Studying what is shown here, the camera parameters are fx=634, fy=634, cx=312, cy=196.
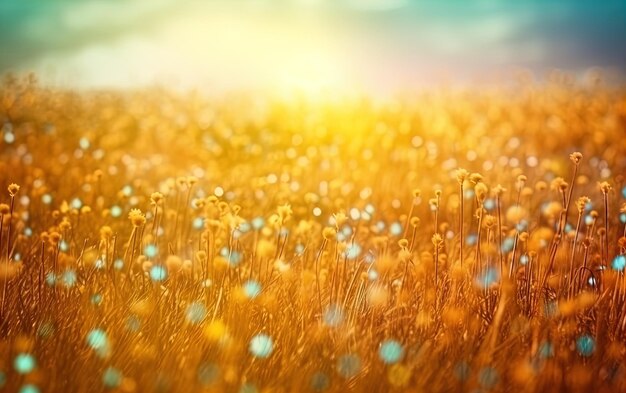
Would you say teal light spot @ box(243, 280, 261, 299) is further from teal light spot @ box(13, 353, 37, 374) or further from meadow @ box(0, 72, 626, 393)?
teal light spot @ box(13, 353, 37, 374)

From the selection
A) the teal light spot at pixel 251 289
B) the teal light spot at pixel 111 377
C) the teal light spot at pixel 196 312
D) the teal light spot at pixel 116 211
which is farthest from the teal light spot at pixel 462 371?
Answer: the teal light spot at pixel 116 211

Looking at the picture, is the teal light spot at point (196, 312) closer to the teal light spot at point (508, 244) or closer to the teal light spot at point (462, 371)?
the teal light spot at point (462, 371)

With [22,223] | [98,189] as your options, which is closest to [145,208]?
[98,189]

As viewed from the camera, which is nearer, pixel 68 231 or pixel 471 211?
pixel 68 231

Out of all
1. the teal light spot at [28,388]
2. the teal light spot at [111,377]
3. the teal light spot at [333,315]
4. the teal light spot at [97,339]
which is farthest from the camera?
the teal light spot at [333,315]

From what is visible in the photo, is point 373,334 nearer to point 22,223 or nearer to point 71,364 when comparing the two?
point 71,364
